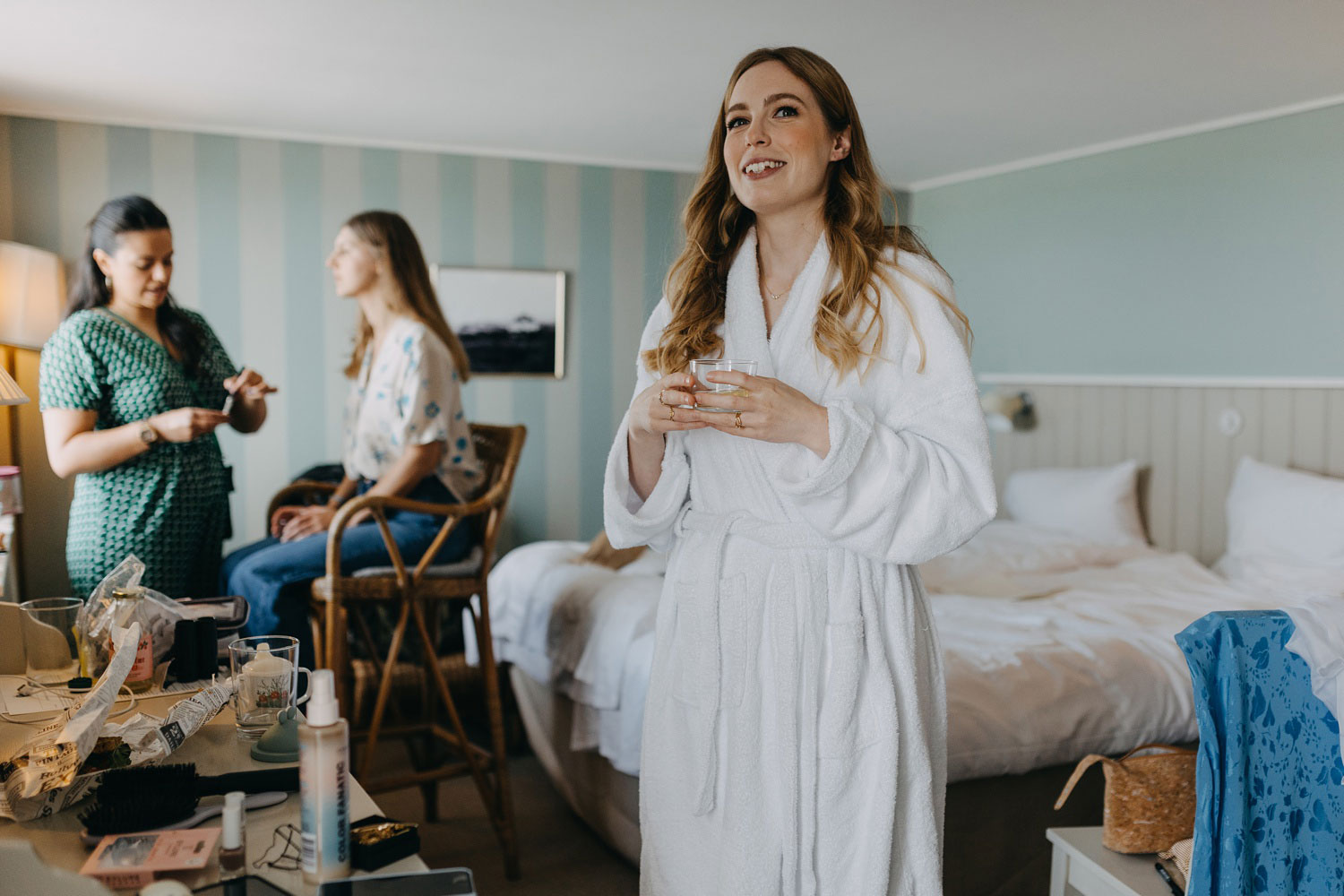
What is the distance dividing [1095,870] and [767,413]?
3.39 ft

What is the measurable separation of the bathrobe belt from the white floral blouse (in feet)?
4.36

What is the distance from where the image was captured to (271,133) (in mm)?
4504

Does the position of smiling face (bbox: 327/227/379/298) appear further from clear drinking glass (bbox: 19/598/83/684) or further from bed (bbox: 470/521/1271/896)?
clear drinking glass (bbox: 19/598/83/684)

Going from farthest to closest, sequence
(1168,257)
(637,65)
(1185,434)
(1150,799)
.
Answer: (1168,257) → (1185,434) → (637,65) → (1150,799)

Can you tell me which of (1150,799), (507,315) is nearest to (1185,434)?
(1150,799)

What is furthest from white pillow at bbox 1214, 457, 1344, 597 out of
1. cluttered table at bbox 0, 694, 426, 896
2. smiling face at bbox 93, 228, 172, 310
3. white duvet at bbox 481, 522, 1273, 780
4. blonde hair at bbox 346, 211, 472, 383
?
smiling face at bbox 93, 228, 172, 310

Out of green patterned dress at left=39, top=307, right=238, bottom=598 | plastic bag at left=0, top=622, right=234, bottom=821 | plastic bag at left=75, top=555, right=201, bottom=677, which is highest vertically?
green patterned dress at left=39, top=307, right=238, bottom=598

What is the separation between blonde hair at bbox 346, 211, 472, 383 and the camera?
269 cm

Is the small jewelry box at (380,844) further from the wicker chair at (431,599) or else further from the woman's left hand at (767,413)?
the wicker chair at (431,599)

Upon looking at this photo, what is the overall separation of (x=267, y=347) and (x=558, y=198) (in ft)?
5.21

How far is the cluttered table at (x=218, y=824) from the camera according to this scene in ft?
3.11

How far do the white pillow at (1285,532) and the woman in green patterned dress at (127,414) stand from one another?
3.12 m

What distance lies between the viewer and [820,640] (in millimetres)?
1374

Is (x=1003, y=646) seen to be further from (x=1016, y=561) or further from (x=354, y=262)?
(x=354, y=262)
